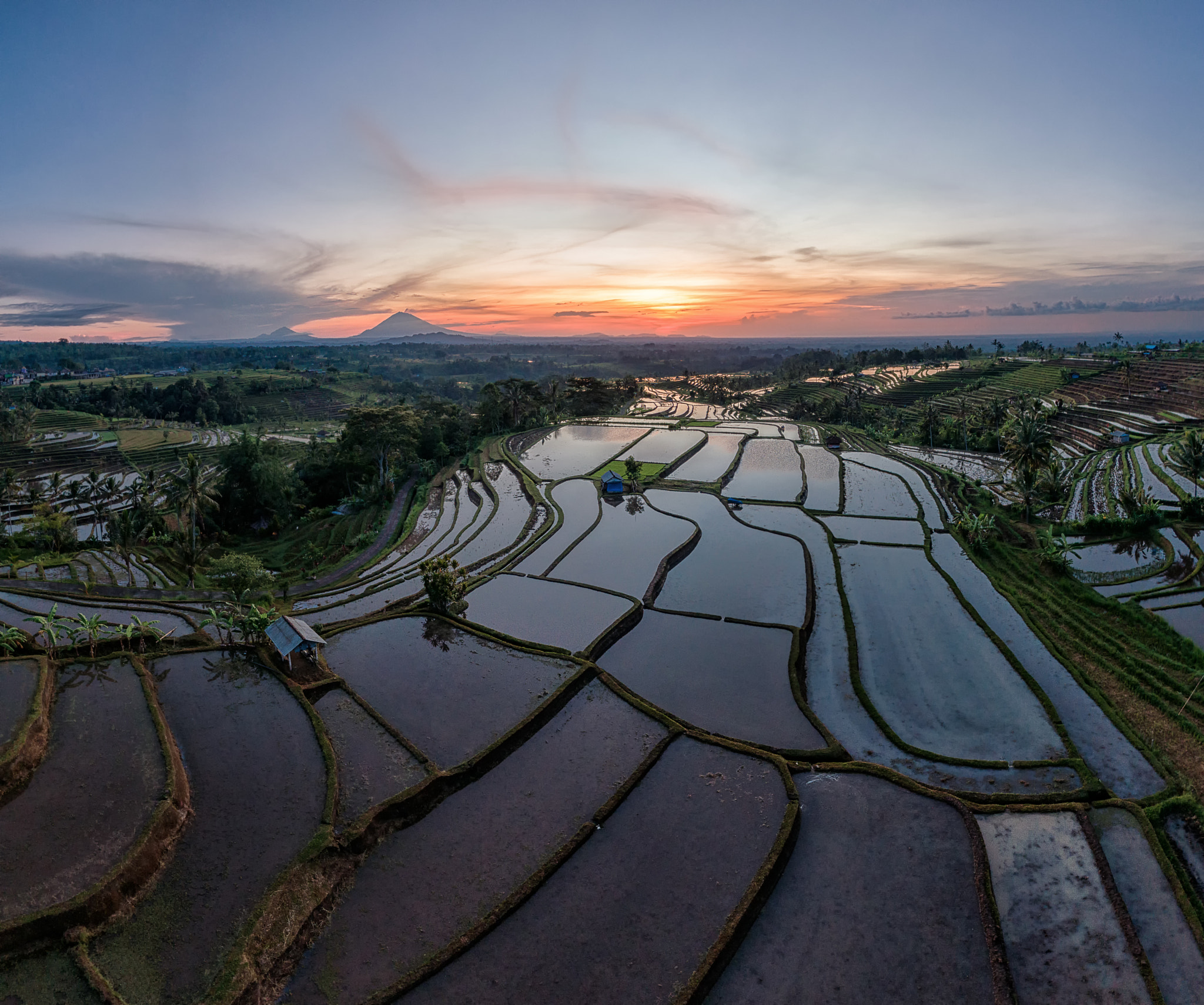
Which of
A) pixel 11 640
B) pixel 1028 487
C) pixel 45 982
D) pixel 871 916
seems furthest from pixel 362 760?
pixel 1028 487

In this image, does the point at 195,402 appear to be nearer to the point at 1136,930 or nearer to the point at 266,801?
the point at 266,801

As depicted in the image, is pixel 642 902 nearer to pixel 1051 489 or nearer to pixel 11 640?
pixel 11 640

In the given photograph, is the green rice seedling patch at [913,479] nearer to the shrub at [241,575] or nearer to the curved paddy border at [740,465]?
the curved paddy border at [740,465]

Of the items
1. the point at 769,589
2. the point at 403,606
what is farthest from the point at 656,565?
the point at 403,606

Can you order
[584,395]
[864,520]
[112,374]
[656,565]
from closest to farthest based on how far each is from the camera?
[656,565] → [864,520] → [584,395] → [112,374]

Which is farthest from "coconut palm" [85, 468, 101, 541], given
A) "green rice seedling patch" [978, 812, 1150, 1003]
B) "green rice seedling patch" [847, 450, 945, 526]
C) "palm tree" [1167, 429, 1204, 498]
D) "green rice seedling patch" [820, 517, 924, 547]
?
"palm tree" [1167, 429, 1204, 498]

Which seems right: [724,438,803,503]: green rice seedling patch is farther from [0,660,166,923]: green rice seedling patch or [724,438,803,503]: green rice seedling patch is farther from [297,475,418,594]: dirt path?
[0,660,166,923]: green rice seedling patch
